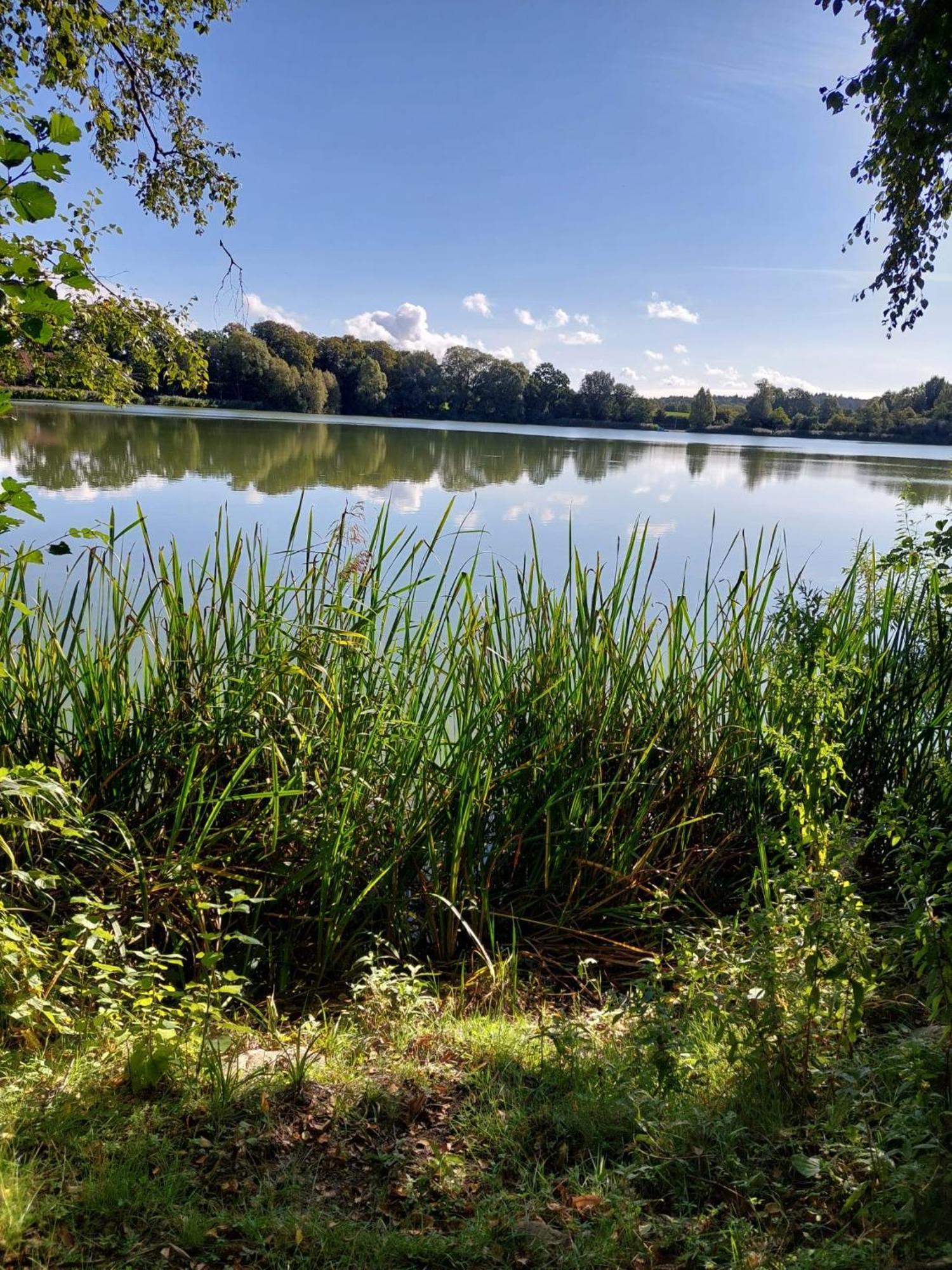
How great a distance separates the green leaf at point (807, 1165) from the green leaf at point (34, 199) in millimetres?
1801

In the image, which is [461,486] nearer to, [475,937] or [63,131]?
[475,937]

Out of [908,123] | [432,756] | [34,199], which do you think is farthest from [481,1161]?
[908,123]

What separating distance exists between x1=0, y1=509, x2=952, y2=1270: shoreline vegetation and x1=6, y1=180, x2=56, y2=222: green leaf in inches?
36.9

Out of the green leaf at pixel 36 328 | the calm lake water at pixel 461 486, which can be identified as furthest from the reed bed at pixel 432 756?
the green leaf at pixel 36 328

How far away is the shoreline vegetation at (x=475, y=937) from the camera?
1.26 meters

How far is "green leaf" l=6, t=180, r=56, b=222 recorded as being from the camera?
1.18 meters

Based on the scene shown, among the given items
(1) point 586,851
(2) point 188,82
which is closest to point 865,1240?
(1) point 586,851

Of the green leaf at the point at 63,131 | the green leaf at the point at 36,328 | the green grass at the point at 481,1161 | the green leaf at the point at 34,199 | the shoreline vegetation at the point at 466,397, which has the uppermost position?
the shoreline vegetation at the point at 466,397

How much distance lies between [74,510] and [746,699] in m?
9.25

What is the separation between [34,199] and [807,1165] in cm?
186

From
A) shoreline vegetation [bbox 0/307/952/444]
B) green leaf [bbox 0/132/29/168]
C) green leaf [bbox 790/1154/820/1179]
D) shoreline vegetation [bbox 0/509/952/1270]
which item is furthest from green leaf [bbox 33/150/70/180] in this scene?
shoreline vegetation [bbox 0/307/952/444]

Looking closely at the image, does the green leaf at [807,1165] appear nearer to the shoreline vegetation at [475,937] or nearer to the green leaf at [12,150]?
the shoreline vegetation at [475,937]

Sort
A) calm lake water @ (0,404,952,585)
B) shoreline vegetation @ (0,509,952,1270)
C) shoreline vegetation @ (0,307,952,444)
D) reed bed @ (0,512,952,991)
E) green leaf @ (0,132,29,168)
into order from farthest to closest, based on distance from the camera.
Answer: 1. shoreline vegetation @ (0,307,952,444)
2. calm lake water @ (0,404,952,585)
3. reed bed @ (0,512,952,991)
4. shoreline vegetation @ (0,509,952,1270)
5. green leaf @ (0,132,29,168)

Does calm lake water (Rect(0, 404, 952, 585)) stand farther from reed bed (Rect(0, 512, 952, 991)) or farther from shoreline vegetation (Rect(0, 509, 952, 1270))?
shoreline vegetation (Rect(0, 509, 952, 1270))
